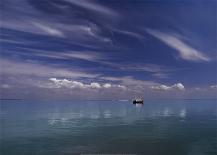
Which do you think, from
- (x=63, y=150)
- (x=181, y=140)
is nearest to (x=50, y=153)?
(x=63, y=150)

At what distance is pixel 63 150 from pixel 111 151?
394 centimetres

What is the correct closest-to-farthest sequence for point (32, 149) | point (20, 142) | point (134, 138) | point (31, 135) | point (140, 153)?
point (140, 153), point (32, 149), point (20, 142), point (134, 138), point (31, 135)

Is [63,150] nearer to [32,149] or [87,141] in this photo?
[32,149]

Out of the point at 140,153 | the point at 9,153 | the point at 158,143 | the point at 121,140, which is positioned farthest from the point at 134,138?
the point at 9,153

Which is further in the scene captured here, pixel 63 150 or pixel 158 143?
pixel 158 143

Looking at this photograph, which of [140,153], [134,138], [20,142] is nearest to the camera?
[140,153]

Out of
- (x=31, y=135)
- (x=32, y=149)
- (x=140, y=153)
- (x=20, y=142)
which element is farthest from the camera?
(x=31, y=135)

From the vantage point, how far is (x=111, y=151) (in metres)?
23.5

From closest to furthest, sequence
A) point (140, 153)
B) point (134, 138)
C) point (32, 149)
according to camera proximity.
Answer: point (140, 153), point (32, 149), point (134, 138)

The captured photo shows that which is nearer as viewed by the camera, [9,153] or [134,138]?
[9,153]

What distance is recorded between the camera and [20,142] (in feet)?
90.7

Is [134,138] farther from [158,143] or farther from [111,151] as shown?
[111,151]

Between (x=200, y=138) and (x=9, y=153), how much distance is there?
58.9 ft

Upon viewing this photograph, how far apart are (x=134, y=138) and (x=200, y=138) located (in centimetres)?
655
